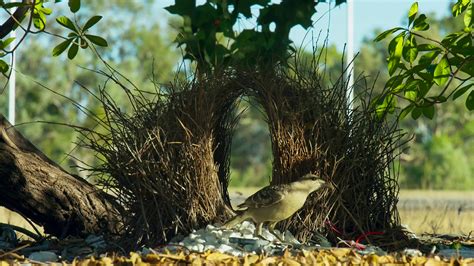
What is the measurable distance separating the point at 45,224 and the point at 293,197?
1.99 m

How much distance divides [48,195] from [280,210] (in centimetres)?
178

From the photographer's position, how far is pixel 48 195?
21.2ft

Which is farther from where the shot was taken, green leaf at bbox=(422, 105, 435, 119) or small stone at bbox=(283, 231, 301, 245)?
green leaf at bbox=(422, 105, 435, 119)

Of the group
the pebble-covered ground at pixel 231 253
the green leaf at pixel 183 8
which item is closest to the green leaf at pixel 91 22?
the pebble-covered ground at pixel 231 253

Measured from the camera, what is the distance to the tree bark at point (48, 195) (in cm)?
634

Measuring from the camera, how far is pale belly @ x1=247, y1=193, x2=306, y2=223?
5379 mm

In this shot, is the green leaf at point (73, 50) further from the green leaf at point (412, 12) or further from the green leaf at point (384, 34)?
the green leaf at point (412, 12)

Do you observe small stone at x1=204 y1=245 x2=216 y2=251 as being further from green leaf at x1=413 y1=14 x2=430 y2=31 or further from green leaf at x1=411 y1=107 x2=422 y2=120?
green leaf at x1=413 y1=14 x2=430 y2=31

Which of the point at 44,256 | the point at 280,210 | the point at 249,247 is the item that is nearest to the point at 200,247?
the point at 249,247

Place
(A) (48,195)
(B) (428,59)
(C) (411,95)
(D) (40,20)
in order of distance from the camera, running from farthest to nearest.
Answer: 1. (D) (40,20)
2. (A) (48,195)
3. (C) (411,95)
4. (B) (428,59)

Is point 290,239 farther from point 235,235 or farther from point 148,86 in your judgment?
point 148,86

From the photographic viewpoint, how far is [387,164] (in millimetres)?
6156

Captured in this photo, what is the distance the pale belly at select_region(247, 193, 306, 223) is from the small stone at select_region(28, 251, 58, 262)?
1104mm

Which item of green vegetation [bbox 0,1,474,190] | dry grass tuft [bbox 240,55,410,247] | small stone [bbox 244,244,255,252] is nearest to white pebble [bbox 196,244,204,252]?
small stone [bbox 244,244,255,252]
